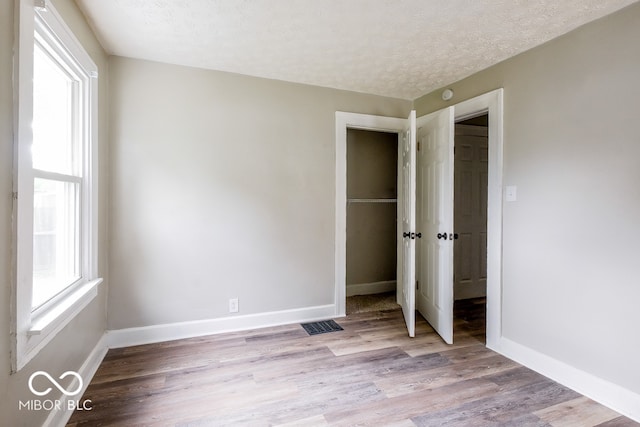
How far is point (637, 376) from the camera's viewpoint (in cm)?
174

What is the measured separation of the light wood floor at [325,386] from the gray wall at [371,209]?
1.51m

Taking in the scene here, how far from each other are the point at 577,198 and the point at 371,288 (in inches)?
105

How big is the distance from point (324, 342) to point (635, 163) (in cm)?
242

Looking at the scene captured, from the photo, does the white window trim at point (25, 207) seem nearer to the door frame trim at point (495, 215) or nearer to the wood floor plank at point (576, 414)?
the wood floor plank at point (576, 414)

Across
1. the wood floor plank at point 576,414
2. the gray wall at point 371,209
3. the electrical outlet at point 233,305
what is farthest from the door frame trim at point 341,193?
the wood floor plank at point 576,414

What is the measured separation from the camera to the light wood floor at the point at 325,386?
173cm

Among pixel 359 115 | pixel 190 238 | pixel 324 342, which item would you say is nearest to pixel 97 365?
pixel 190 238

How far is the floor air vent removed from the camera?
2.88 m

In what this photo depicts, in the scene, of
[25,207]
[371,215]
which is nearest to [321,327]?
[371,215]

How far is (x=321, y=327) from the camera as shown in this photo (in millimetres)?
2975

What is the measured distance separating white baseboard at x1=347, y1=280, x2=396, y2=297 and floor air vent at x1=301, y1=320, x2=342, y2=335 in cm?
105

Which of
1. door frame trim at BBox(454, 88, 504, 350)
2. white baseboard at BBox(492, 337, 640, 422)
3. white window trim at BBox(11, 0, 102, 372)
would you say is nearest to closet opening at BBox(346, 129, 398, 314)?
door frame trim at BBox(454, 88, 504, 350)

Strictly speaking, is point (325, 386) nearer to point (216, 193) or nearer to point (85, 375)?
point (85, 375)

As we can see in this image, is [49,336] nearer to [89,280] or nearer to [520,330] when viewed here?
[89,280]
